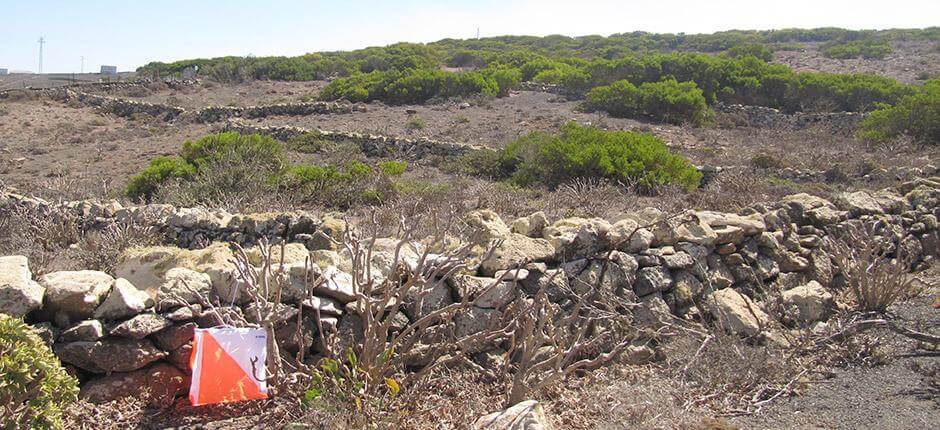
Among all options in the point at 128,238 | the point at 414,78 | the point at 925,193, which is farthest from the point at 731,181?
the point at 414,78

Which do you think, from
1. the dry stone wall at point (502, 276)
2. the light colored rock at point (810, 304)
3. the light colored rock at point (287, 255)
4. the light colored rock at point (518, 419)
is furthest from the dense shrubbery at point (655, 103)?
the light colored rock at point (518, 419)

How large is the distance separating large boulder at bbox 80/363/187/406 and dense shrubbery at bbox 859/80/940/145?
15.4 meters

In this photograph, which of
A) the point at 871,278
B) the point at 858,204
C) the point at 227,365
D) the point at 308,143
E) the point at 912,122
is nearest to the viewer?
the point at 227,365

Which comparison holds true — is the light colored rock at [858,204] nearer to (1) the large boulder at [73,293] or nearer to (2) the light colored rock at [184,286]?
(2) the light colored rock at [184,286]

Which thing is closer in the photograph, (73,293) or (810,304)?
(73,293)

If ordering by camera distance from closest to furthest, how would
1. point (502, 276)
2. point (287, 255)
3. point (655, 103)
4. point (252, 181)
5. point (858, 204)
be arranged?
point (502, 276), point (287, 255), point (858, 204), point (252, 181), point (655, 103)

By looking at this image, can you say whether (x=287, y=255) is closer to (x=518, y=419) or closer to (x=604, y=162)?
(x=518, y=419)

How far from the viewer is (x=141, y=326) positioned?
3.42 m

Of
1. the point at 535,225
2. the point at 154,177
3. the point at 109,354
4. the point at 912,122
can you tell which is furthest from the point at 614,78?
the point at 109,354

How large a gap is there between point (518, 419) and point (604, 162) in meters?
7.70

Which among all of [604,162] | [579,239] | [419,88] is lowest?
[579,239]

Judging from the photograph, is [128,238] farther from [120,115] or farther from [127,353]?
[120,115]

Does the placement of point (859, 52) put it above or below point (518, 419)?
above

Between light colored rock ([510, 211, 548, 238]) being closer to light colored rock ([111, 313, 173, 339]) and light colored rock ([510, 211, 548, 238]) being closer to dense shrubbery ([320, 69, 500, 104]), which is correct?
light colored rock ([111, 313, 173, 339])
